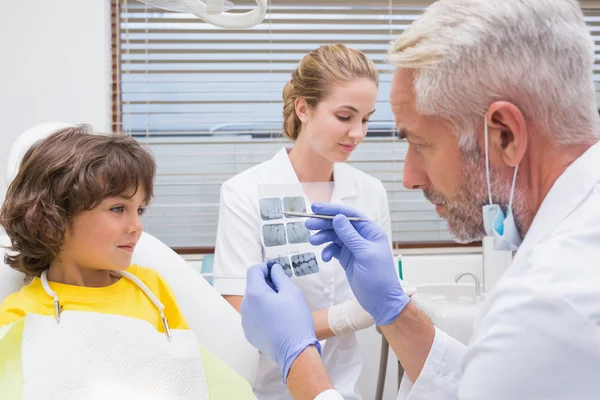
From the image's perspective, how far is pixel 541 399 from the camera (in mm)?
732

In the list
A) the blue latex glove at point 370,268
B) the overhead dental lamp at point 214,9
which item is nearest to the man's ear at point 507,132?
the blue latex glove at point 370,268

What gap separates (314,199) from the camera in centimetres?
201

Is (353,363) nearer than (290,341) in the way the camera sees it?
No

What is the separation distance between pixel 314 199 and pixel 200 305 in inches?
22.2

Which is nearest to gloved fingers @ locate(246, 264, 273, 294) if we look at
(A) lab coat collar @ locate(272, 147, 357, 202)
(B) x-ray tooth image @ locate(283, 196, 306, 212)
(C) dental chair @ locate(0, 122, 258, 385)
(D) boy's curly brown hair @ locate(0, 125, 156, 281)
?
(C) dental chair @ locate(0, 122, 258, 385)

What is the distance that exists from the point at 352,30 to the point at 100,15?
1032 mm

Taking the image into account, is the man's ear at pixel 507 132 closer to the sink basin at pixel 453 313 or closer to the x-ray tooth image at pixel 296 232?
the x-ray tooth image at pixel 296 232

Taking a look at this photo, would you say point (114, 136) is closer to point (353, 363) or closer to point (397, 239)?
point (353, 363)

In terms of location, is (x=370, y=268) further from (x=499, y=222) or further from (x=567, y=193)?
(x=567, y=193)

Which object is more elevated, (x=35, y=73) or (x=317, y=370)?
(x=35, y=73)

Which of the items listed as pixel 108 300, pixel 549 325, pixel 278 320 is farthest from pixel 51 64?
pixel 549 325

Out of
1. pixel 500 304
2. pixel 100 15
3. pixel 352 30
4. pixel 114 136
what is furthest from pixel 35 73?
pixel 500 304

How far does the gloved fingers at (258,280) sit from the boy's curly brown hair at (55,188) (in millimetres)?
369

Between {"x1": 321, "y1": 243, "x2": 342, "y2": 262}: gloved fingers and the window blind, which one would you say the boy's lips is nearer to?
{"x1": 321, "y1": 243, "x2": 342, "y2": 262}: gloved fingers
